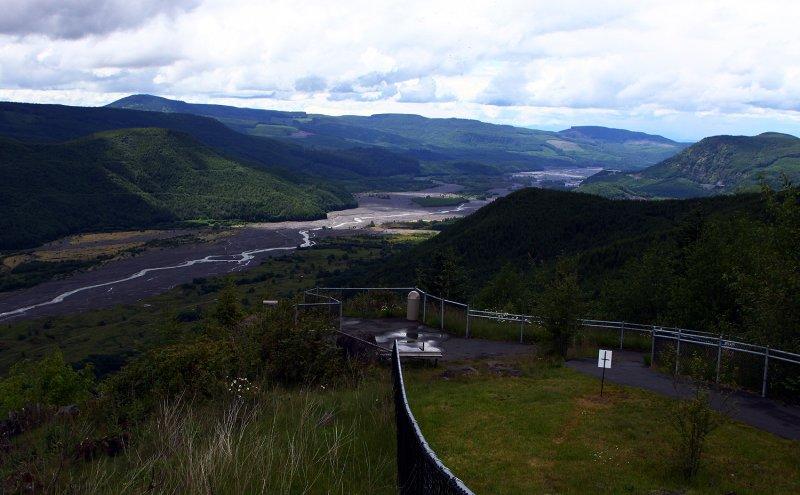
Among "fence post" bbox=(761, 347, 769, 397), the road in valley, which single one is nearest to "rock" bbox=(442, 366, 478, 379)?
"fence post" bbox=(761, 347, 769, 397)

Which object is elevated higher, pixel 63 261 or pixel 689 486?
pixel 689 486

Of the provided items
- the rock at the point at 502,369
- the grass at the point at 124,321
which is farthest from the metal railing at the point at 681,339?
the grass at the point at 124,321

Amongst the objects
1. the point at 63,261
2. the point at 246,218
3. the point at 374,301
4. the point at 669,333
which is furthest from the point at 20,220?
the point at 669,333

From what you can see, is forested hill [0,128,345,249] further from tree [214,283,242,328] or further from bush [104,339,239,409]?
bush [104,339,239,409]

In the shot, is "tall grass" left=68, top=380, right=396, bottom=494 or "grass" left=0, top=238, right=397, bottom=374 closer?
"tall grass" left=68, top=380, right=396, bottom=494

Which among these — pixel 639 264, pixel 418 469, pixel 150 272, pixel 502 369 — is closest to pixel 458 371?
pixel 502 369

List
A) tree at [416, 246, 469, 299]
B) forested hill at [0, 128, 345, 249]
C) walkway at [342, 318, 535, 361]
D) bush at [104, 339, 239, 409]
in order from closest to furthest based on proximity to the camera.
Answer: bush at [104, 339, 239, 409], walkway at [342, 318, 535, 361], tree at [416, 246, 469, 299], forested hill at [0, 128, 345, 249]

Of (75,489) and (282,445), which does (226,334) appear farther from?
(75,489)
